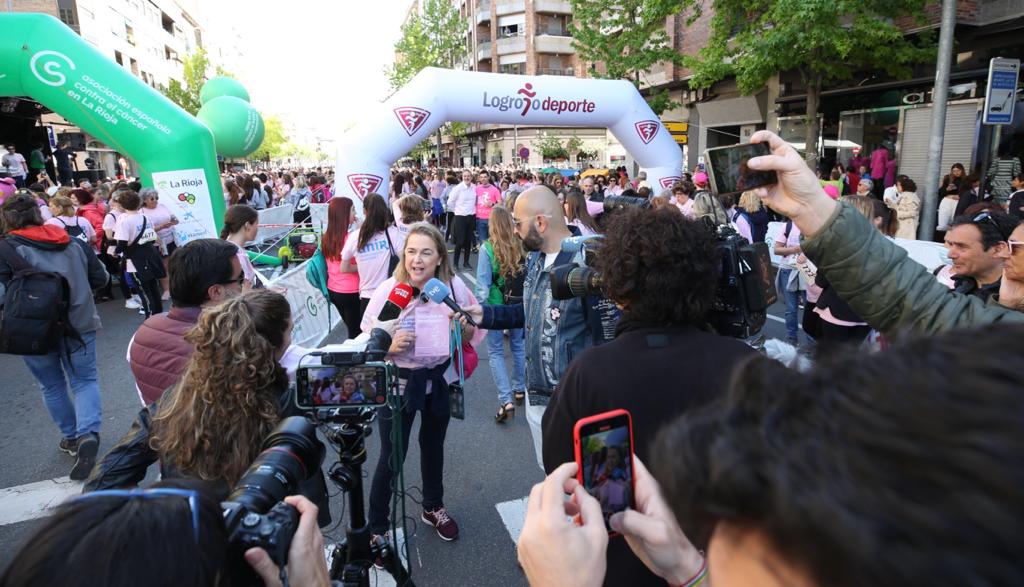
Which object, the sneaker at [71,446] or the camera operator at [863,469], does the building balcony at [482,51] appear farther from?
the camera operator at [863,469]

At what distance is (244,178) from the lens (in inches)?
579

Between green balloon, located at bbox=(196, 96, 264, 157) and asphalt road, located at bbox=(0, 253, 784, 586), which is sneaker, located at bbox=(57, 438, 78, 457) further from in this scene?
green balloon, located at bbox=(196, 96, 264, 157)

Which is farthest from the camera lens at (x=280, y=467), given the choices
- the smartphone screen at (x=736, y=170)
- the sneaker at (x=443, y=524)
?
the sneaker at (x=443, y=524)

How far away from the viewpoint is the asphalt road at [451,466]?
10.3 ft

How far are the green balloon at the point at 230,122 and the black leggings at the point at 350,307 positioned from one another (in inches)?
439

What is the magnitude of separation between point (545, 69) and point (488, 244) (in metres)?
42.0

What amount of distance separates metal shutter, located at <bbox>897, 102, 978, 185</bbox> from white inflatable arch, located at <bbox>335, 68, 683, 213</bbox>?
5874mm

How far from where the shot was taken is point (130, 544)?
850 mm

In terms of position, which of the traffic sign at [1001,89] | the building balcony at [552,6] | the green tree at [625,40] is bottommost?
the traffic sign at [1001,89]

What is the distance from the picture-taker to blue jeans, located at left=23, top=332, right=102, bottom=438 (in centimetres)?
411

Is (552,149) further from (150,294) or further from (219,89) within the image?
(150,294)

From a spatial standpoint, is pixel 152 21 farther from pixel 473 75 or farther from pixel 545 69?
pixel 473 75

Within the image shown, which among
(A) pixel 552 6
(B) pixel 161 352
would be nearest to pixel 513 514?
(B) pixel 161 352

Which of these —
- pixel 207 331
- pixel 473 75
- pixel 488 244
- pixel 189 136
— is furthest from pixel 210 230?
pixel 207 331
